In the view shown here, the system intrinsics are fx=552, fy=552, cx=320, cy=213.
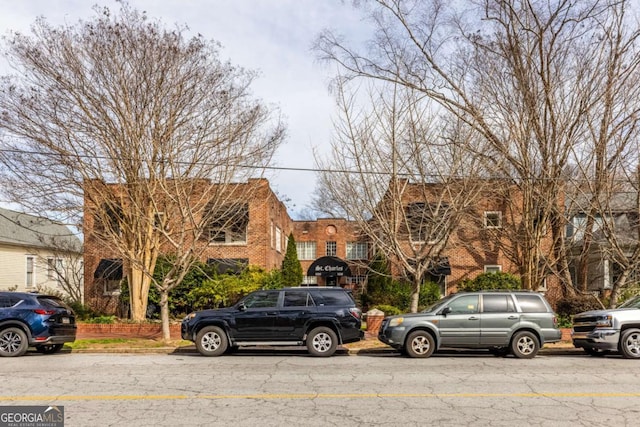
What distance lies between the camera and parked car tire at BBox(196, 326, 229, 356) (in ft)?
44.9

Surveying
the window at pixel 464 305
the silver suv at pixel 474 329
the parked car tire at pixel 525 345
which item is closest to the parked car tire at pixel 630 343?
the silver suv at pixel 474 329

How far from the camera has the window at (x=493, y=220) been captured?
21.7 m

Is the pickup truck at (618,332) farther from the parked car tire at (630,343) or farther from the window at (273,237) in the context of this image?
the window at (273,237)

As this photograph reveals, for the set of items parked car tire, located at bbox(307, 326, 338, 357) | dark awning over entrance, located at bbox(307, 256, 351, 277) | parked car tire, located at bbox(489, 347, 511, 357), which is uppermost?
dark awning over entrance, located at bbox(307, 256, 351, 277)

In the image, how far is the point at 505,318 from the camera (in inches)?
527

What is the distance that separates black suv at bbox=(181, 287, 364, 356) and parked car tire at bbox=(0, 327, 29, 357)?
3.89 m

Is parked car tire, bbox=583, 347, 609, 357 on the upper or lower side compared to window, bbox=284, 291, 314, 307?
lower

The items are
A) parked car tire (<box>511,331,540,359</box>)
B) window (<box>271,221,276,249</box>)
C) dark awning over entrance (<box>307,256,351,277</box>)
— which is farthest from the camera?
dark awning over entrance (<box>307,256,351,277</box>)

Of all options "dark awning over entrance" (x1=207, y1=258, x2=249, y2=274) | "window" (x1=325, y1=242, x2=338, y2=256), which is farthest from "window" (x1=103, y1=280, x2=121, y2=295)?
"window" (x1=325, y1=242, x2=338, y2=256)

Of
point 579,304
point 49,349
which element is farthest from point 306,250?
point 49,349

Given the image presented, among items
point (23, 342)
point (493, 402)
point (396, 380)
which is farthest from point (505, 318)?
point (23, 342)

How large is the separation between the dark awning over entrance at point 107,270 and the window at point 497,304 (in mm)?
16639

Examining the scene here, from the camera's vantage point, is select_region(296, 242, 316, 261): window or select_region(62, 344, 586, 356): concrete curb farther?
select_region(296, 242, 316, 261): window

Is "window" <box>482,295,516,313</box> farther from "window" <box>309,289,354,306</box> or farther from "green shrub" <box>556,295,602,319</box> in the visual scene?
"green shrub" <box>556,295,602,319</box>
